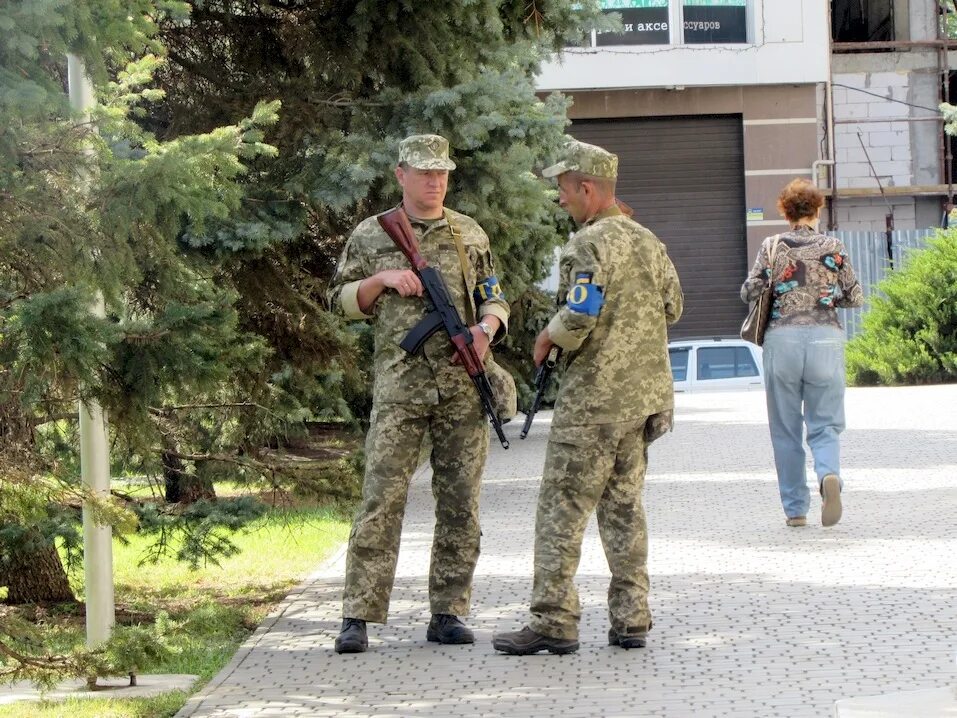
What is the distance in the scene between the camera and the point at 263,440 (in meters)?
9.17

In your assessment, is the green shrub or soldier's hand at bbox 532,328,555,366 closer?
soldier's hand at bbox 532,328,555,366

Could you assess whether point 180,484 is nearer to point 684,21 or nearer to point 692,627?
point 692,627

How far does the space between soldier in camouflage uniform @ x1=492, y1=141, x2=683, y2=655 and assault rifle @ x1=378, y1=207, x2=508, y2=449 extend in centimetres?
31

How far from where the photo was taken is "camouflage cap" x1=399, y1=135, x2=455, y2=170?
6633 mm

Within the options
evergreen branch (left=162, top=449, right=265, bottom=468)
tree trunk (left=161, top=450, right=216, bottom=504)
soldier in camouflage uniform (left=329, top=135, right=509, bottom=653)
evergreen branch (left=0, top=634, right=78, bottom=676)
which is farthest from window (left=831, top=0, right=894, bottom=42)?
evergreen branch (left=0, top=634, right=78, bottom=676)

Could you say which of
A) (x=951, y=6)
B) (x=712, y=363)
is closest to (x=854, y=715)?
(x=712, y=363)

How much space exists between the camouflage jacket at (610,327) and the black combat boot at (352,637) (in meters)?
1.24

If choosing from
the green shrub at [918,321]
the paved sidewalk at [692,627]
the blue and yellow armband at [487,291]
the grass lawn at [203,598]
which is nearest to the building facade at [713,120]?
the green shrub at [918,321]

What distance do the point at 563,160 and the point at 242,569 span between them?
16.2 ft

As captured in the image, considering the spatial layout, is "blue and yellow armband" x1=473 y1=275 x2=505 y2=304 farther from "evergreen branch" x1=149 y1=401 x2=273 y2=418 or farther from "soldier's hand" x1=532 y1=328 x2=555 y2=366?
"evergreen branch" x1=149 y1=401 x2=273 y2=418

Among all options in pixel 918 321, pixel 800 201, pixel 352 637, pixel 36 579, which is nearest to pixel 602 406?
pixel 352 637

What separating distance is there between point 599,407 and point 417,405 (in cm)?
82

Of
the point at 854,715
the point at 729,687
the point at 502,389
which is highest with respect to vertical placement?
the point at 502,389

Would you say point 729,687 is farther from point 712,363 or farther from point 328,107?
point 712,363
